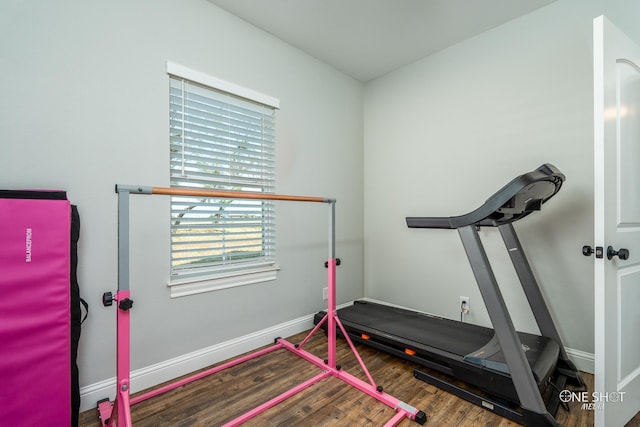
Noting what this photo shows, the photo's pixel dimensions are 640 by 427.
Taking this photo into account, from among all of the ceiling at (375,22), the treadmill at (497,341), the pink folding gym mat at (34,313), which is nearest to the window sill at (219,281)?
the pink folding gym mat at (34,313)

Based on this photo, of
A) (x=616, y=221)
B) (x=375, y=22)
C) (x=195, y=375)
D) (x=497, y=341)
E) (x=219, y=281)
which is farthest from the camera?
(x=375, y=22)

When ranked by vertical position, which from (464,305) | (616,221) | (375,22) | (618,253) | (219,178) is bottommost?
(464,305)

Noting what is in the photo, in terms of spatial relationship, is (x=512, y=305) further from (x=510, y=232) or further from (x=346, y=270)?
(x=346, y=270)

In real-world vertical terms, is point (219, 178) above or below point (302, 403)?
above

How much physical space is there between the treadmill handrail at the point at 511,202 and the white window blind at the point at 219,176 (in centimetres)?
129

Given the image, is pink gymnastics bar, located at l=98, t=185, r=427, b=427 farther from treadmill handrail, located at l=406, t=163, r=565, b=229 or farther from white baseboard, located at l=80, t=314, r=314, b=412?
treadmill handrail, located at l=406, t=163, r=565, b=229

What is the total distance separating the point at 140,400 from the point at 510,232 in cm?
256

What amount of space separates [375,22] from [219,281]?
2376mm

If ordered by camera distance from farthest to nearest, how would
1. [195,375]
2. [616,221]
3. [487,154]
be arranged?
[487,154] < [195,375] < [616,221]

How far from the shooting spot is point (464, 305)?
99.0 inches

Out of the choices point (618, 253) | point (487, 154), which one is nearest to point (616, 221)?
point (618, 253)

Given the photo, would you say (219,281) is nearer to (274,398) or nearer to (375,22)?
(274,398)

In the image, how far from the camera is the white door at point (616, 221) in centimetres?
134

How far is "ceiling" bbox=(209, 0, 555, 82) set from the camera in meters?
2.11
